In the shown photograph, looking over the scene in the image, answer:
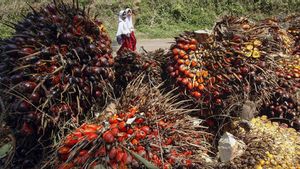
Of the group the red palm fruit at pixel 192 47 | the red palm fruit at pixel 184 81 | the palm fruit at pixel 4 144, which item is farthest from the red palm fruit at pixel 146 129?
the red palm fruit at pixel 192 47

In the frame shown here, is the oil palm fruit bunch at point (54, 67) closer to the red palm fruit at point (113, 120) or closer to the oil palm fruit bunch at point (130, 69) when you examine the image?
the red palm fruit at point (113, 120)

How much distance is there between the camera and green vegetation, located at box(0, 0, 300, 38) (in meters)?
14.7

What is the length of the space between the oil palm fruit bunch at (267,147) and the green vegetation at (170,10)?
10.9 meters

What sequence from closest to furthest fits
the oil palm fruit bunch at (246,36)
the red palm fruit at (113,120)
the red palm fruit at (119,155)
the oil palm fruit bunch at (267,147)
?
the red palm fruit at (119,155) → the red palm fruit at (113,120) → the oil palm fruit bunch at (267,147) → the oil palm fruit bunch at (246,36)

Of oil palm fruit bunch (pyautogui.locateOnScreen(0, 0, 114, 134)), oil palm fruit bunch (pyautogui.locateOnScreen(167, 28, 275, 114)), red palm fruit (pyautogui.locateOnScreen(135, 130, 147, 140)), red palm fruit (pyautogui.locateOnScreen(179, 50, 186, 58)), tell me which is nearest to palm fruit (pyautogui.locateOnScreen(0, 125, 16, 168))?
oil palm fruit bunch (pyautogui.locateOnScreen(0, 0, 114, 134))

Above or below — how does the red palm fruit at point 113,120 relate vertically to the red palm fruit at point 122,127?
above

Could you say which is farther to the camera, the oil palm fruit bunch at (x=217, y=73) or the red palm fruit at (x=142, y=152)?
the oil palm fruit bunch at (x=217, y=73)

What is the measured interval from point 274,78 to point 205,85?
610mm

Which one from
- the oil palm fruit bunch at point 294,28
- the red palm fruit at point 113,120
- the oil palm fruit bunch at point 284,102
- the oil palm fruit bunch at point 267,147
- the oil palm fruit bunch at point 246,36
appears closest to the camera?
the red palm fruit at point 113,120

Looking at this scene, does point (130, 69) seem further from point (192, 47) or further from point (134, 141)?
point (134, 141)

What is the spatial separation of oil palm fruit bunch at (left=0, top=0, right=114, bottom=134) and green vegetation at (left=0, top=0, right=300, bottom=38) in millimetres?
11186

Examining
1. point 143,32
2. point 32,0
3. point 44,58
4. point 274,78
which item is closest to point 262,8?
point 143,32

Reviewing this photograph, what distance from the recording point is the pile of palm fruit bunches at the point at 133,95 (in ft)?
8.02

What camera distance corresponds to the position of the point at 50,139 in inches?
103
